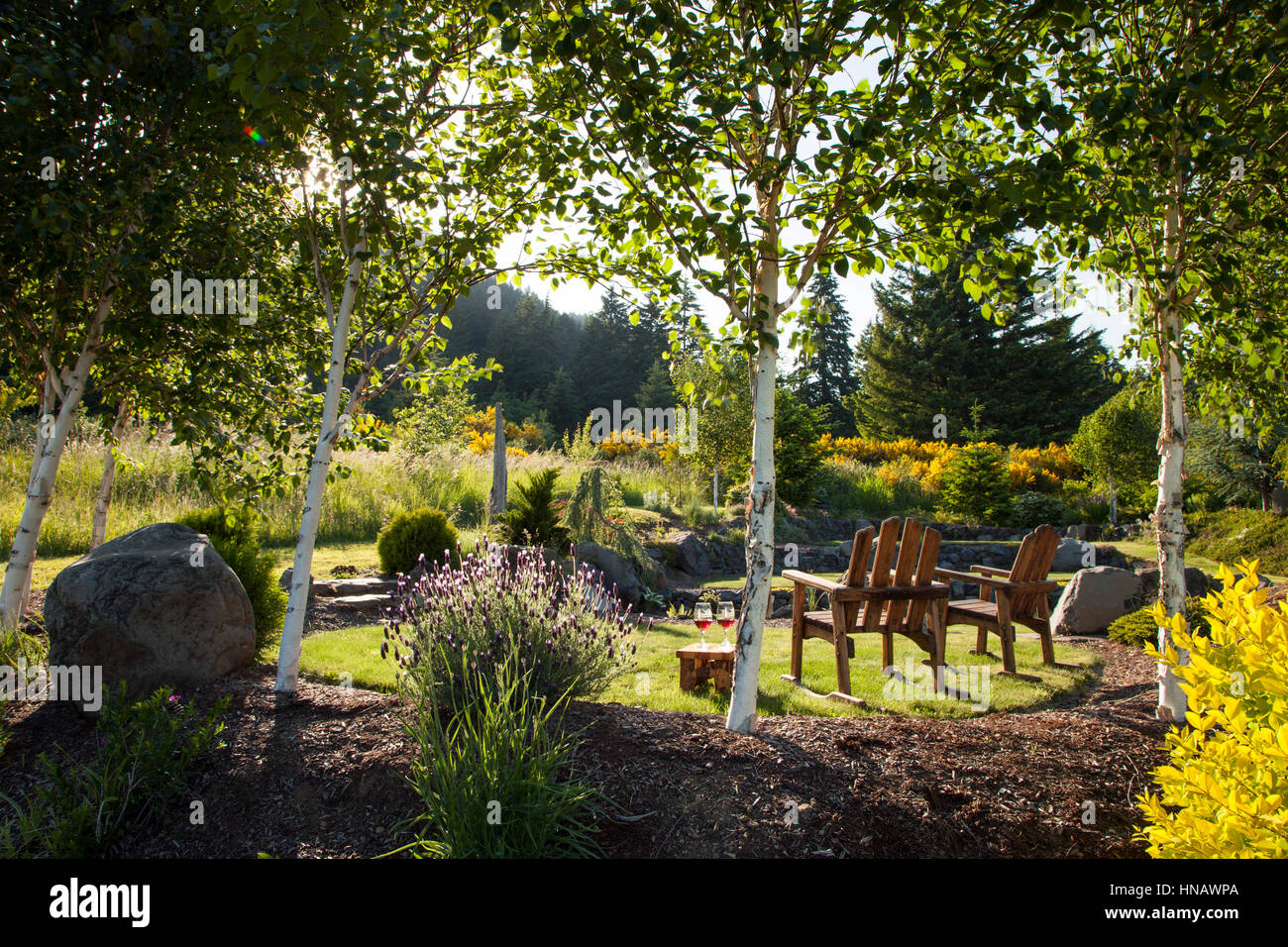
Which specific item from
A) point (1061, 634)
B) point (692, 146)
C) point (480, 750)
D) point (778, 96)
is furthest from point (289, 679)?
point (1061, 634)

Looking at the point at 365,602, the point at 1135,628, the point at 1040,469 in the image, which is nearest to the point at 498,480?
the point at 365,602

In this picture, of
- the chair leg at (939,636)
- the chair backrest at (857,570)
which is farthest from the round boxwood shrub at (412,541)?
the chair leg at (939,636)

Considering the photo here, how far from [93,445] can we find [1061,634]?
564 inches

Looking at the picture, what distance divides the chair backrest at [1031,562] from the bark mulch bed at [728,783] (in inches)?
93.5

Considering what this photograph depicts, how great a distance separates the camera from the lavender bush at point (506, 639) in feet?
11.8

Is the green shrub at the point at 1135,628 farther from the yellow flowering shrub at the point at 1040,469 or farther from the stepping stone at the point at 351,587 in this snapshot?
the yellow flowering shrub at the point at 1040,469

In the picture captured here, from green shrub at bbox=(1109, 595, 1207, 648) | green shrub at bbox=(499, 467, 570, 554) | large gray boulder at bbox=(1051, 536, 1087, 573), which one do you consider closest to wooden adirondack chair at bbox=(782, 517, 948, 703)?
green shrub at bbox=(1109, 595, 1207, 648)

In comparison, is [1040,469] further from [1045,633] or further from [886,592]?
[886,592]

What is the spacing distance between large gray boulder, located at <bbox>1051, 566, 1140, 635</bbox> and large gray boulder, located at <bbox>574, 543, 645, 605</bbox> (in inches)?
197

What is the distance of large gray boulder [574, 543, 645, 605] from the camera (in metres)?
9.44

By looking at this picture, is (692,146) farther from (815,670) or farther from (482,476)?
(482,476)

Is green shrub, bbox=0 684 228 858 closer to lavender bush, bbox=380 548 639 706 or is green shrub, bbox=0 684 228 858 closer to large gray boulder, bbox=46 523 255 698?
large gray boulder, bbox=46 523 255 698

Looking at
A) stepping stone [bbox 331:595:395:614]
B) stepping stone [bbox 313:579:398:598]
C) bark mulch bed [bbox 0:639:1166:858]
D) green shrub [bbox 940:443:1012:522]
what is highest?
green shrub [bbox 940:443:1012:522]

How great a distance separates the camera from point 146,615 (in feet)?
13.2
